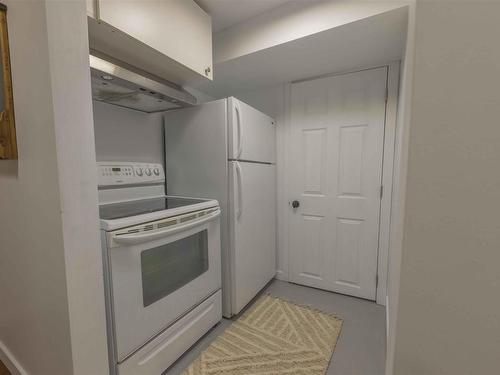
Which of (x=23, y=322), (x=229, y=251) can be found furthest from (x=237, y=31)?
(x=23, y=322)

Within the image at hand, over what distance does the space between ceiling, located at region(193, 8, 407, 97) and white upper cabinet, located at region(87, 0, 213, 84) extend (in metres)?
0.39

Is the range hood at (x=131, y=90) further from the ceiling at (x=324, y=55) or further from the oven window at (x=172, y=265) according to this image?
the oven window at (x=172, y=265)

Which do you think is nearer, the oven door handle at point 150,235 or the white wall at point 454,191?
the white wall at point 454,191

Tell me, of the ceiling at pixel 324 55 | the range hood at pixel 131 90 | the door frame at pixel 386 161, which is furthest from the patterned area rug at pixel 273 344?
the ceiling at pixel 324 55

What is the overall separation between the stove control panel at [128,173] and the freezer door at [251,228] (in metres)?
0.67

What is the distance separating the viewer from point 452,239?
1.90 ft

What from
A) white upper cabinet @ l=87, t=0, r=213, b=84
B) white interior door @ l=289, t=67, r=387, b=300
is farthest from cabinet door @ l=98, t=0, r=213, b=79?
white interior door @ l=289, t=67, r=387, b=300

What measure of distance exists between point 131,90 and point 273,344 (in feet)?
6.27

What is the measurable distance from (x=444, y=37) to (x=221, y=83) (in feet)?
6.58

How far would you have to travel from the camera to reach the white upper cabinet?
1.03 m

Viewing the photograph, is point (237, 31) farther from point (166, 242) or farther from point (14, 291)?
point (14, 291)

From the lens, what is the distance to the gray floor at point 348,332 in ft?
4.64

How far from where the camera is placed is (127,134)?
5.81ft

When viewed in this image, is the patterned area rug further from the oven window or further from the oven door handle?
the oven door handle
